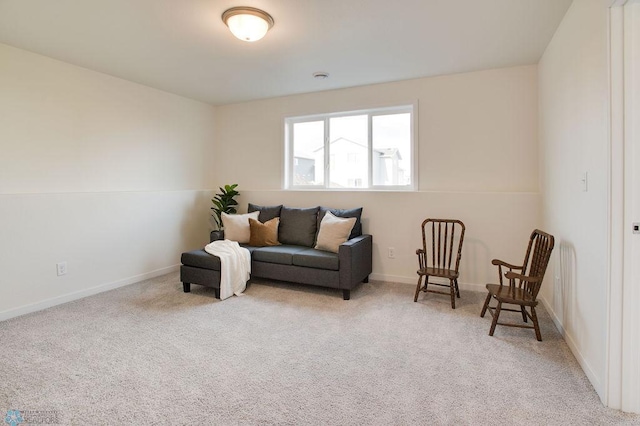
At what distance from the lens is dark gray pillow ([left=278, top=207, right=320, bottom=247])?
416 cm

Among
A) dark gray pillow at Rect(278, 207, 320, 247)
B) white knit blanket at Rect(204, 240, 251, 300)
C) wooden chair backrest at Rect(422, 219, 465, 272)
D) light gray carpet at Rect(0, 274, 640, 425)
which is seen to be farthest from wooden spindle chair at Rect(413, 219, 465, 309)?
white knit blanket at Rect(204, 240, 251, 300)

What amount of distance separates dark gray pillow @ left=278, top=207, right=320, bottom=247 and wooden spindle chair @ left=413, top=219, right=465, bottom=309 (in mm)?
1363

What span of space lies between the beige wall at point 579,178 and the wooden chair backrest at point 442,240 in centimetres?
90

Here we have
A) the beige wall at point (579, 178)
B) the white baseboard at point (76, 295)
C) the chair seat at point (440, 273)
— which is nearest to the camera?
the beige wall at point (579, 178)

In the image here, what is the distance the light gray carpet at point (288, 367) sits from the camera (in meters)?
1.72

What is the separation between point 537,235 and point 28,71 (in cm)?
497

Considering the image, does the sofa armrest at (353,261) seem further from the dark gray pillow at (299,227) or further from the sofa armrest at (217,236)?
the sofa armrest at (217,236)

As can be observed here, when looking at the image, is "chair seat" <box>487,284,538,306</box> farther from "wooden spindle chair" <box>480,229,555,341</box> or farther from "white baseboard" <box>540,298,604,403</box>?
"white baseboard" <box>540,298,604,403</box>

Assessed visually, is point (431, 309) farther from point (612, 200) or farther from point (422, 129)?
point (422, 129)

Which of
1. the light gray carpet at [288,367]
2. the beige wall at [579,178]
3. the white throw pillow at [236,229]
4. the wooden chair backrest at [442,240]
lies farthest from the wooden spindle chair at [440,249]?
the white throw pillow at [236,229]

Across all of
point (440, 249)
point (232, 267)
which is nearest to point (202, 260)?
point (232, 267)

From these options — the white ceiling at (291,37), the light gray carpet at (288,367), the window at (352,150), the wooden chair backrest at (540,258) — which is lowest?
the light gray carpet at (288,367)

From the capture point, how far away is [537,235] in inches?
109

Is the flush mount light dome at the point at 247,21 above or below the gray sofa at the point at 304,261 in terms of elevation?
above
